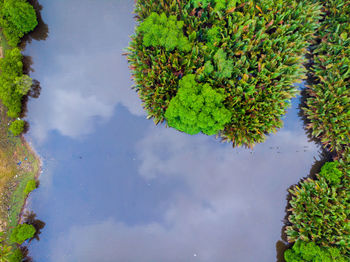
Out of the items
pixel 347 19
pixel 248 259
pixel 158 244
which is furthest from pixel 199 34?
pixel 248 259

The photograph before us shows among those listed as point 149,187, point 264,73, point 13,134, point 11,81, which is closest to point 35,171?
point 13,134

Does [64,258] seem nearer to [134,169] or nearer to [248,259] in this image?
[134,169]

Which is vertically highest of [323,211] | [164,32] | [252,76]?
[164,32]

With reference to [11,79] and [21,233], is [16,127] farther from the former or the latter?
[21,233]

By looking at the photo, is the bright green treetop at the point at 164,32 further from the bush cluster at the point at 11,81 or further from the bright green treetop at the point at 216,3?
the bush cluster at the point at 11,81

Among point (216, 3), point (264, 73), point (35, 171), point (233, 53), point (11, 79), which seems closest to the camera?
point (264, 73)

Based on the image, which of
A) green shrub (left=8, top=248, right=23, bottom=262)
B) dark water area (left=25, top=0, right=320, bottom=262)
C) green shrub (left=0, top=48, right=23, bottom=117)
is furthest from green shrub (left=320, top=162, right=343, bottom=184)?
green shrub (left=0, top=48, right=23, bottom=117)

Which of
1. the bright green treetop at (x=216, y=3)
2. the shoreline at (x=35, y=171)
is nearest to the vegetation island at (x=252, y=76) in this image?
the bright green treetop at (x=216, y=3)
